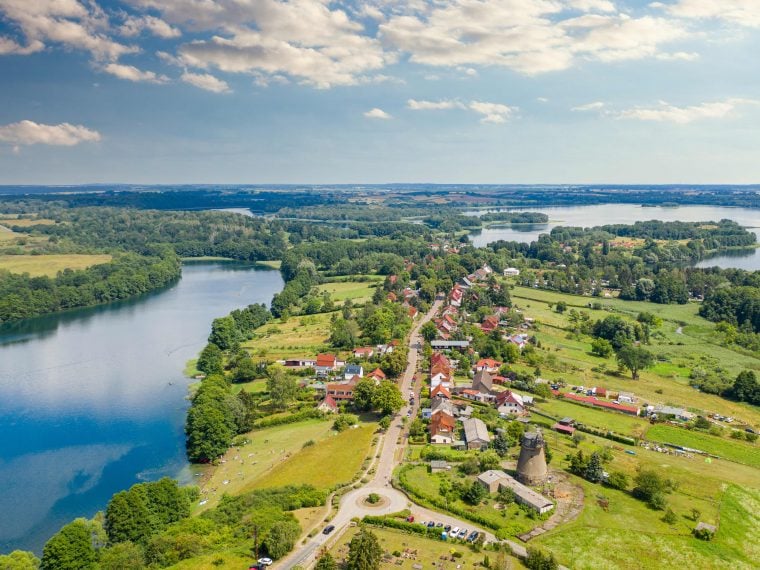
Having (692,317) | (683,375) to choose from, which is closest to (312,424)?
(683,375)

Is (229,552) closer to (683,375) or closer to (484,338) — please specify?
(484,338)

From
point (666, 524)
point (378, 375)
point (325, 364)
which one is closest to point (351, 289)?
point (325, 364)

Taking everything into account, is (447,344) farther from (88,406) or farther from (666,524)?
(88,406)

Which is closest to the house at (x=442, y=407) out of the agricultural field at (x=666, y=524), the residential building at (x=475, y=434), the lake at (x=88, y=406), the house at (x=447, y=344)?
the residential building at (x=475, y=434)

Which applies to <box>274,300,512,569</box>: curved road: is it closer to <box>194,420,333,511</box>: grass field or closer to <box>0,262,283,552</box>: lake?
<box>194,420,333,511</box>: grass field

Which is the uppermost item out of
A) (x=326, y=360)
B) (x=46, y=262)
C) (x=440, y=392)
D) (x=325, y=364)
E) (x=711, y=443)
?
(x=46, y=262)

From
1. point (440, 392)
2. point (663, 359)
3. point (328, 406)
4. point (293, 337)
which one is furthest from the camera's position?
point (293, 337)
